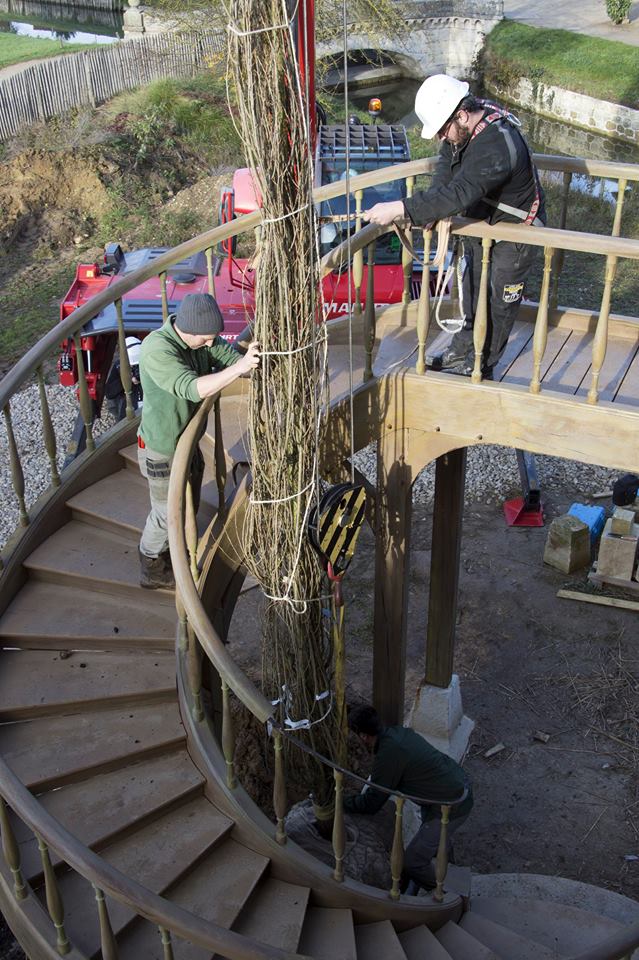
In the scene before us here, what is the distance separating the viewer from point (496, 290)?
5289mm

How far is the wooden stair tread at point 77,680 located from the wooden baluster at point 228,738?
2.19 feet

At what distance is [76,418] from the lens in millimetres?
11398

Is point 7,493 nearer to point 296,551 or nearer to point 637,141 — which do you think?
point 296,551

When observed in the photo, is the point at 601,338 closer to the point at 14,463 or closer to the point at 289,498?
the point at 289,498

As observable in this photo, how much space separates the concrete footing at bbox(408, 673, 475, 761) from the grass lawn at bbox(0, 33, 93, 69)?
2124 centimetres

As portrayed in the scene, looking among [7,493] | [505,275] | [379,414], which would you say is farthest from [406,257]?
[7,493]

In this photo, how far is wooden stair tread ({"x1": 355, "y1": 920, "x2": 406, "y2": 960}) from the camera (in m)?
4.76

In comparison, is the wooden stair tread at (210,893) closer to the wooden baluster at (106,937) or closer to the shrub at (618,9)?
the wooden baluster at (106,937)

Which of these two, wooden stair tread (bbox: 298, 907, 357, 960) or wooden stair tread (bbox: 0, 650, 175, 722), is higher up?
wooden stair tread (bbox: 0, 650, 175, 722)

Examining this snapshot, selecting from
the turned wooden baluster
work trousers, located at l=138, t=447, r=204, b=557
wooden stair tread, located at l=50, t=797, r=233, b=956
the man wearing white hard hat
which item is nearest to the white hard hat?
the man wearing white hard hat

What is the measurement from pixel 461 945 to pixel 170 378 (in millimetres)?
3391

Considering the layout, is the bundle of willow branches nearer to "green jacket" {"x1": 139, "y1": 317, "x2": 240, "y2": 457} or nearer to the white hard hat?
"green jacket" {"x1": 139, "y1": 317, "x2": 240, "y2": 457}

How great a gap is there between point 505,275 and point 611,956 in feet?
11.0

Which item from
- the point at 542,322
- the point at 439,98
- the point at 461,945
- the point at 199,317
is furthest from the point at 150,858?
the point at 439,98
